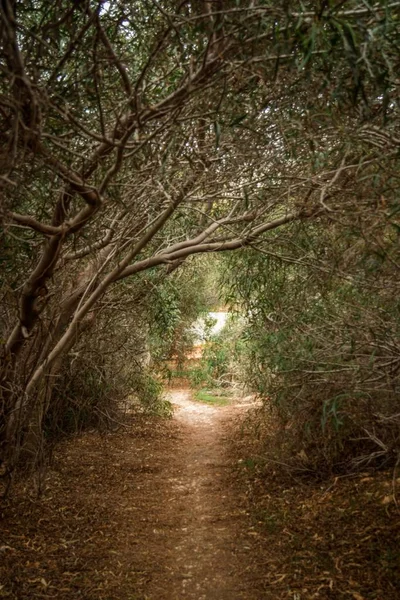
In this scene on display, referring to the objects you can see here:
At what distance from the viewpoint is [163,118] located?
143 inches

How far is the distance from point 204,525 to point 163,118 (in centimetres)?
407

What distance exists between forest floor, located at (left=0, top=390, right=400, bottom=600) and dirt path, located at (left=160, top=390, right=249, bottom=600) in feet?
0.05

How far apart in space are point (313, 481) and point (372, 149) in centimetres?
377

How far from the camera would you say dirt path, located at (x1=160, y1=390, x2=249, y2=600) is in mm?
4441

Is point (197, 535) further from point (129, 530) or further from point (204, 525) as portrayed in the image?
point (129, 530)

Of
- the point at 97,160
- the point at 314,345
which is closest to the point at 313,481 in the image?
the point at 314,345

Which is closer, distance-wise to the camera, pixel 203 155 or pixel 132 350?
pixel 203 155

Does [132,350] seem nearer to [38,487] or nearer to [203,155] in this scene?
[38,487]

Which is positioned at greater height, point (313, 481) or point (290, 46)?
point (290, 46)

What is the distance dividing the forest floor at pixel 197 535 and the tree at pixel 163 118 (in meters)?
1.05

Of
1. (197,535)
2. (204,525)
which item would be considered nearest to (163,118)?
(197,535)

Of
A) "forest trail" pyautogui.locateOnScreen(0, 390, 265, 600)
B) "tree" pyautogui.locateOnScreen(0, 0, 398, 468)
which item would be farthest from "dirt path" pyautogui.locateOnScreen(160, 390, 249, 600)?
"tree" pyautogui.locateOnScreen(0, 0, 398, 468)

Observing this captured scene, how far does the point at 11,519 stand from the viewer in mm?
5406

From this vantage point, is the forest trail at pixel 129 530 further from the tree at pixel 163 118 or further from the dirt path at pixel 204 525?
the tree at pixel 163 118
